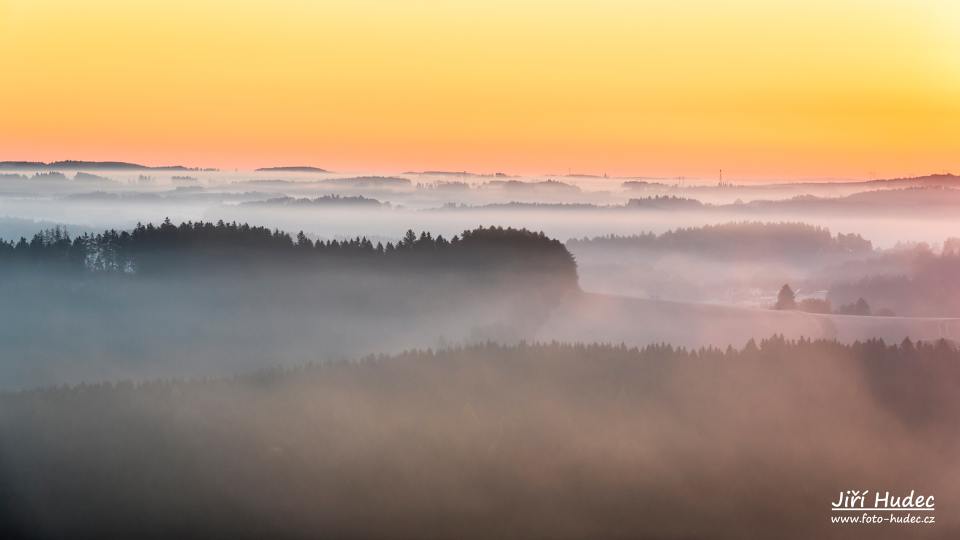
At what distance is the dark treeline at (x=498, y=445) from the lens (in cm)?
9288

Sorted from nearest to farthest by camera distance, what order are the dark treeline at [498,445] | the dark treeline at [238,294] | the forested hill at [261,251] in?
the dark treeline at [498,445], the dark treeline at [238,294], the forested hill at [261,251]

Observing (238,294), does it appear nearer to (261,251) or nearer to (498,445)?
(261,251)

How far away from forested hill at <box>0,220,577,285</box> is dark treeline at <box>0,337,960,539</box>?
24.2m

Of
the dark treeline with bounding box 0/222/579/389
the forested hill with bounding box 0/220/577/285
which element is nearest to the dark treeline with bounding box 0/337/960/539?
the dark treeline with bounding box 0/222/579/389

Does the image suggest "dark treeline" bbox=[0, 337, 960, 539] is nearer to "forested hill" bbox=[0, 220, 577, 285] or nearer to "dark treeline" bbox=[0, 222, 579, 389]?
"dark treeline" bbox=[0, 222, 579, 389]

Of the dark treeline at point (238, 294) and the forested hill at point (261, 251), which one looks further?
the forested hill at point (261, 251)

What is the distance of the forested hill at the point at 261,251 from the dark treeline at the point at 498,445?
24206 mm

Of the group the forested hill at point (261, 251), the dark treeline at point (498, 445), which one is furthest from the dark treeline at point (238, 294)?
the dark treeline at point (498, 445)

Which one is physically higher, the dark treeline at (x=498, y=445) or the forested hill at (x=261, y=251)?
the forested hill at (x=261, y=251)

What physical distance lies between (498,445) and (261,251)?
2480 inches

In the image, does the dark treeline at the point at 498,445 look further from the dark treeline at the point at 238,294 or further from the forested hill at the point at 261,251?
the forested hill at the point at 261,251

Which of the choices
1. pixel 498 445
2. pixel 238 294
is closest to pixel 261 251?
pixel 238 294

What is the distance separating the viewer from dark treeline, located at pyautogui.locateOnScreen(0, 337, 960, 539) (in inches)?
3656

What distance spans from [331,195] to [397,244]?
16.6 meters
